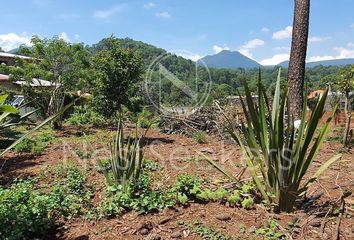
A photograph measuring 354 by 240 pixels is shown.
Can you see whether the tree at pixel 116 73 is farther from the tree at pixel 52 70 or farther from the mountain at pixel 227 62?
the mountain at pixel 227 62

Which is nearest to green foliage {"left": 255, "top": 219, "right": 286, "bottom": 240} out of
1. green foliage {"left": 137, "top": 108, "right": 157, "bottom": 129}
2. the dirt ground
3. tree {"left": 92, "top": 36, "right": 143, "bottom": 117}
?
the dirt ground

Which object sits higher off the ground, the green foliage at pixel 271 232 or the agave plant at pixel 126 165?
the agave plant at pixel 126 165

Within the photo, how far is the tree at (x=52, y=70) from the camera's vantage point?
10.3m

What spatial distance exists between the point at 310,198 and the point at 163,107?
745cm

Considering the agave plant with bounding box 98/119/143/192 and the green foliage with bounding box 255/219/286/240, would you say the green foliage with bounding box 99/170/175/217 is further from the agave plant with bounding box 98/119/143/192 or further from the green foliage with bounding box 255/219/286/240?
the green foliage with bounding box 255/219/286/240

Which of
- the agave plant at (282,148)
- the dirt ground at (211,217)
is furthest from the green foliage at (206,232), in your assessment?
the agave plant at (282,148)

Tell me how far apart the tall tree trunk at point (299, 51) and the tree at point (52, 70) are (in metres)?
6.01

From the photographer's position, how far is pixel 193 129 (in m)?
8.98

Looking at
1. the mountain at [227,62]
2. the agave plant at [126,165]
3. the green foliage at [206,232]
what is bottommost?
the green foliage at [206,232]

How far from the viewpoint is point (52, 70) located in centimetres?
1071

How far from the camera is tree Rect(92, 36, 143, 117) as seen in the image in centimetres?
812

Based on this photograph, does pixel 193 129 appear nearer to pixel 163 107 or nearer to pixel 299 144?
pixel 163 107

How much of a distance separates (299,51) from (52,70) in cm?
713

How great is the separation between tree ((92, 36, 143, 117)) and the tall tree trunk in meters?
3.68
